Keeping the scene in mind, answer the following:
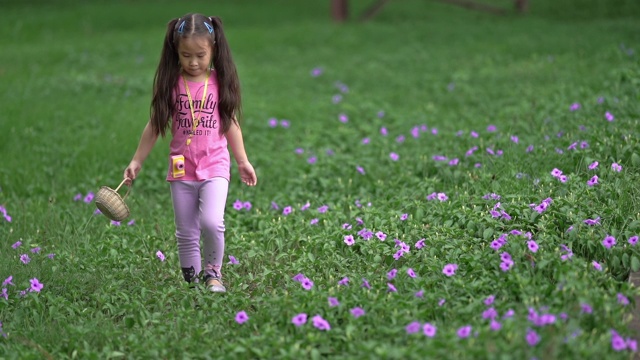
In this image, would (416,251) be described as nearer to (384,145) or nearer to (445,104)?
(384,145)

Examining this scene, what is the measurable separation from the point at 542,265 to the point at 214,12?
1198 cm

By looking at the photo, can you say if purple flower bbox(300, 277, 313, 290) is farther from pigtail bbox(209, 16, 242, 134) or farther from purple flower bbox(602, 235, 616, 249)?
purple flower bbox(602, 235, 616, 249)

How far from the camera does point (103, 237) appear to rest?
15.9 feet

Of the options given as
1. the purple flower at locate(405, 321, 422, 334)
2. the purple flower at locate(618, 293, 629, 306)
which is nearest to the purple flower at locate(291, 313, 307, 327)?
the purple flower at locate(405, 321, 422, 334)

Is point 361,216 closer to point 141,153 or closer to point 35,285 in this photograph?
point 141,153

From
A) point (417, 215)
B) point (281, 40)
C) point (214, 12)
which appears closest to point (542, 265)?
point (417, 215)

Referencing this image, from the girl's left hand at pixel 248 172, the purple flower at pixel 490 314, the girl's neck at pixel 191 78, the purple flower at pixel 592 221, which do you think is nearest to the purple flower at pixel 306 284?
the girl's left hand at pixel 248 172

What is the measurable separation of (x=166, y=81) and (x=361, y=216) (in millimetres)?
1518

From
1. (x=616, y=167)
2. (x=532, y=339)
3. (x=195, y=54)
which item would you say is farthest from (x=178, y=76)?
(x=616, y=167)

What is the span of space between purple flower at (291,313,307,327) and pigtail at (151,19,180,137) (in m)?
1.27

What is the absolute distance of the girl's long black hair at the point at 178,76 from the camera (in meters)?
3.90

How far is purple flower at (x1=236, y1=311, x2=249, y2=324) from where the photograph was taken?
11.4ft

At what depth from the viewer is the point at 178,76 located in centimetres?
396

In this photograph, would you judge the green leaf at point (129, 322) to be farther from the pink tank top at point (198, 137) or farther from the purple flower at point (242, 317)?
the pink tank top at point (198, 137)
